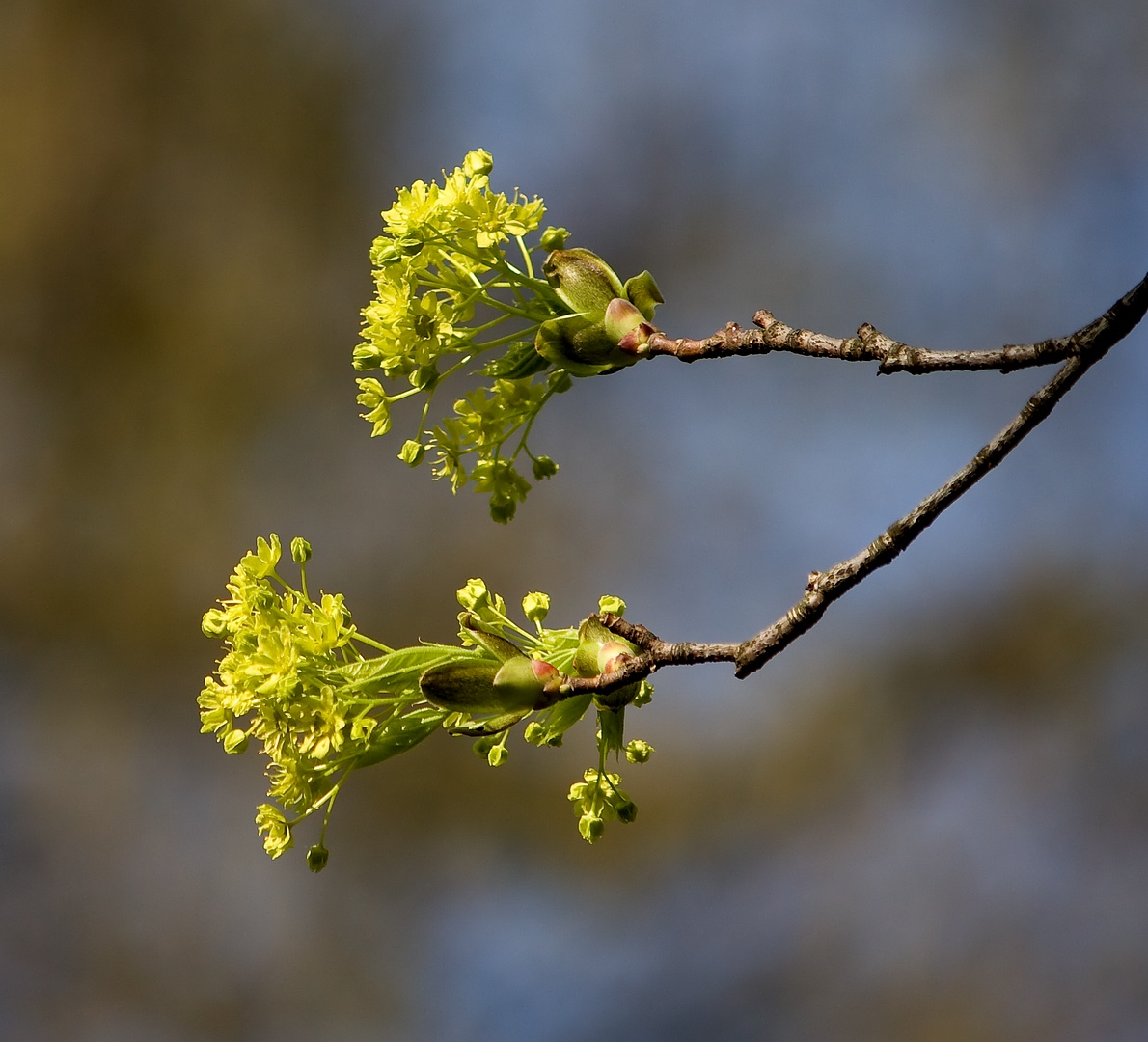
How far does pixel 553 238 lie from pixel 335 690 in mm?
235

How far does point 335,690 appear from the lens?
0.50m

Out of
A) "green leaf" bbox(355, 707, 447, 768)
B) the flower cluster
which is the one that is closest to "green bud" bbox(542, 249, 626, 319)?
the flower cluster

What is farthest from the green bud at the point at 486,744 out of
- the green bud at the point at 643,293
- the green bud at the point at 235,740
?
the green bud at the point at 643,293

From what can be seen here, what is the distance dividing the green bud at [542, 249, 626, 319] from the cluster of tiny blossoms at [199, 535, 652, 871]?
14cm

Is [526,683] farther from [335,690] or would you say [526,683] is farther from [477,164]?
[477,164]

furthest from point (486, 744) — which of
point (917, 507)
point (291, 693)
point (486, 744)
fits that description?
point (917, 507)

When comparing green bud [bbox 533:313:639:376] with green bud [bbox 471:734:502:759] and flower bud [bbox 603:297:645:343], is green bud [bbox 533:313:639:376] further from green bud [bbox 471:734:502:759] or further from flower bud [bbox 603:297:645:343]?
green bud [bbox 471:734:502:759]

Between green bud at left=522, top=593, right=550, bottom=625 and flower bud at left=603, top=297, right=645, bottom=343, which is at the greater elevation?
flower bud at left=603, top=297, right=645, bottom=343

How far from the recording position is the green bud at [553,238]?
57 centimetres

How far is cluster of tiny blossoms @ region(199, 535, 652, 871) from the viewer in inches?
19.1

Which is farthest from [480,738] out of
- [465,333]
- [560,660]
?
[465,333]

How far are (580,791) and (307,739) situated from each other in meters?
0.16

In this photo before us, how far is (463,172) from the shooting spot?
54 cm

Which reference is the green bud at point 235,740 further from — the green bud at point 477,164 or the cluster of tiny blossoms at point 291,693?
the green bud at point 477,164
